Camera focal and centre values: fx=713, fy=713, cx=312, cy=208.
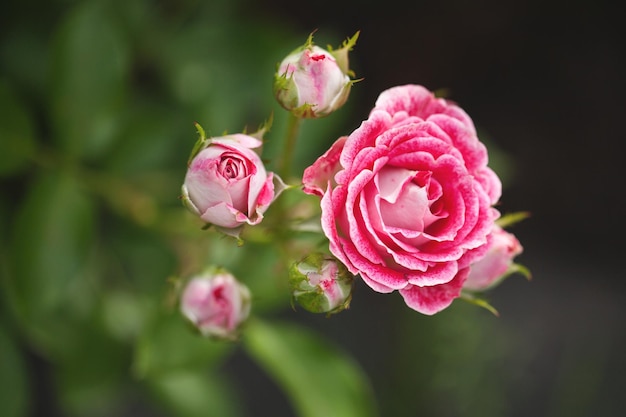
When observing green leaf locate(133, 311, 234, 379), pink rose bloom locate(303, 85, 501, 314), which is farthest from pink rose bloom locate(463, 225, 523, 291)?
green leaf locate(133, 311, 234, 379)

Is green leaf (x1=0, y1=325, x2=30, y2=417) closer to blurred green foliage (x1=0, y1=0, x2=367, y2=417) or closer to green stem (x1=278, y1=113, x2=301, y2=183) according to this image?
blurred green foliage (x1=0, y1=0, x2=367, y2=417)

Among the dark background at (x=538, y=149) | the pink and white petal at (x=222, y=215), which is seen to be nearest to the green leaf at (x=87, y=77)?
the pink and white petal at (x=222, y=215)

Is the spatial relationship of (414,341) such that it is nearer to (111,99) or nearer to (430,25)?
(430,25)

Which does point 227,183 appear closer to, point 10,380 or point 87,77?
point 87,77

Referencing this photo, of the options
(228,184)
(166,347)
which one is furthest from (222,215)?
(166,347)

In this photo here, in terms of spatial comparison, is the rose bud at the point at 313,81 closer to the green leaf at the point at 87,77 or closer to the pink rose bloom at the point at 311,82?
the pink rose bloom at the point at 311,82

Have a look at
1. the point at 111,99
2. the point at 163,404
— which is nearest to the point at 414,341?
the point at 163,404
